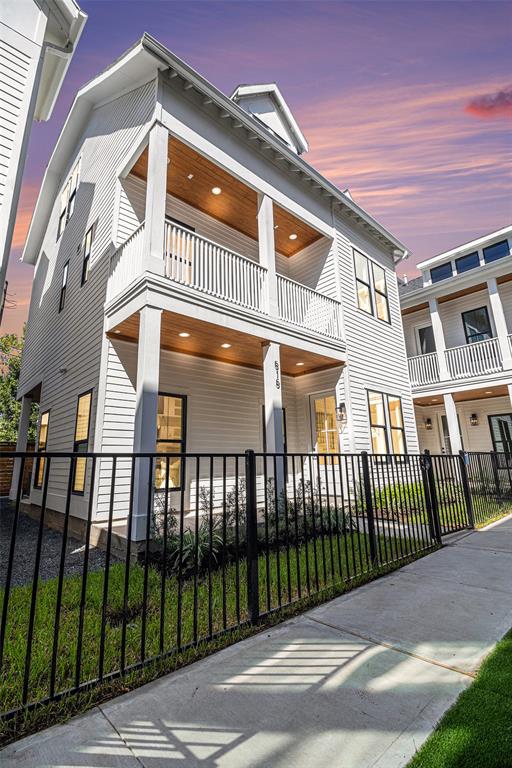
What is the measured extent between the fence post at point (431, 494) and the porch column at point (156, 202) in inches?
207

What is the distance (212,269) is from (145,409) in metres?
3.22

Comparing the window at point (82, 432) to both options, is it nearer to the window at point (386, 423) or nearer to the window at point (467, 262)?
the window at point (386, 423)

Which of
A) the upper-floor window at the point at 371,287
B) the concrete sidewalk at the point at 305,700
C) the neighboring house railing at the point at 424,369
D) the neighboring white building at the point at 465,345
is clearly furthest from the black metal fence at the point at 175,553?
the neighboring house railing at the point at 424,369

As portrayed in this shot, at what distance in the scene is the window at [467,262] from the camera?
14.9 m

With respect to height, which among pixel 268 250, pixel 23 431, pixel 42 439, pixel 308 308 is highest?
pixel 268 250

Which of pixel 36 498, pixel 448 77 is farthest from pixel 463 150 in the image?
pixel 36 498

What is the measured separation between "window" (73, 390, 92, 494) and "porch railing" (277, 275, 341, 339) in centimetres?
463

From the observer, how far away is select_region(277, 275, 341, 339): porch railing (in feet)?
28.0

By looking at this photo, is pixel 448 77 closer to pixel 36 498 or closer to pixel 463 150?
pixel 463 150

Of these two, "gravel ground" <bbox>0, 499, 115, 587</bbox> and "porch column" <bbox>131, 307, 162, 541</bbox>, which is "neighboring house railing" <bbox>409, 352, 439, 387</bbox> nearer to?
"porch column" <bbox>131, 307, 162, 541</bbox>

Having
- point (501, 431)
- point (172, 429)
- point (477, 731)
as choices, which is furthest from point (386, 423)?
point (477, 731)

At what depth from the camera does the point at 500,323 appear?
12.5 metres

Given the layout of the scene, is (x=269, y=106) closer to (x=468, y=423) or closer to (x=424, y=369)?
(x=424, y=369)

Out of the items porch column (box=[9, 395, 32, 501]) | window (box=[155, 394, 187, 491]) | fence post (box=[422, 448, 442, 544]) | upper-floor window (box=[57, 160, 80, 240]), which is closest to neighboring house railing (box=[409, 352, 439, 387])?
fence post (box=[422, 448, 442, 544])
